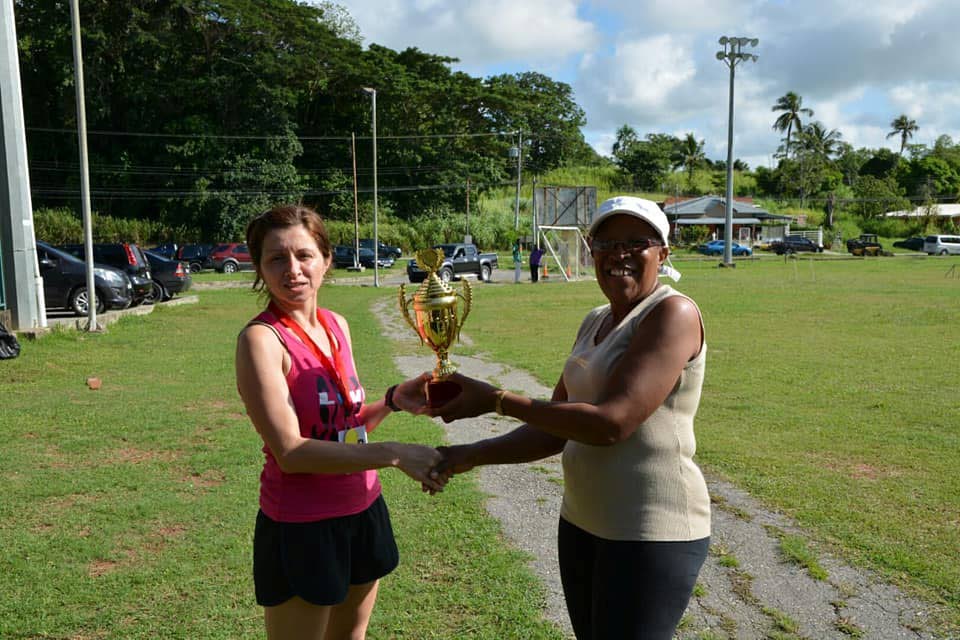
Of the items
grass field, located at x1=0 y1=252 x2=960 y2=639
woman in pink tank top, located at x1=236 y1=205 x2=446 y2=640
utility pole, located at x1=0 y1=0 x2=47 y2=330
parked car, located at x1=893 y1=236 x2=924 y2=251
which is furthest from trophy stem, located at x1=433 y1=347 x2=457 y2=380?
parked car, located at x1=893 y1=236 x2=924 y2=251

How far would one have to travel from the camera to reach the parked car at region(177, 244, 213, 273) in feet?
140

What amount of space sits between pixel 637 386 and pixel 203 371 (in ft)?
34.1

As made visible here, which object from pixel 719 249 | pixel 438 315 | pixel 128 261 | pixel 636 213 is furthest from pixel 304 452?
pixel 719 249

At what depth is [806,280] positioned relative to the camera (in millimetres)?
31891

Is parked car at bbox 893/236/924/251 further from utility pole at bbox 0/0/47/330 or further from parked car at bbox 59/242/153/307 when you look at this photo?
utility pole at bbox 0/0/47/330

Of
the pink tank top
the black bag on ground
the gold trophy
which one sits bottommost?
the black bag on ground

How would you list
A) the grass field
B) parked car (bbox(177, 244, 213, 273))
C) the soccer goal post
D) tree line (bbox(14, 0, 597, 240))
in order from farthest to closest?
1. tree line (bbox(14, 0, 597, 240))
2. parked car (bbox(177, 244, 213, 273))
3. the soccer goal post
4. the grass field

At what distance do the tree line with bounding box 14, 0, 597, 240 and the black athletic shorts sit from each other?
50.9 metres

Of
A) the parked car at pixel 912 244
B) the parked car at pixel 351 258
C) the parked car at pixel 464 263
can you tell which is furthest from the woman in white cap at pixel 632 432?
the parked car at pixel 912 244

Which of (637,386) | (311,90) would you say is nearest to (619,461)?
(637,386)

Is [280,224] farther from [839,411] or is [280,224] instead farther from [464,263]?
[464,263]

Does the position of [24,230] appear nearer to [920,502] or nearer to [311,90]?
[920,502]

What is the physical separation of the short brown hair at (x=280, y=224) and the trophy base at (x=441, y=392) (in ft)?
1.94

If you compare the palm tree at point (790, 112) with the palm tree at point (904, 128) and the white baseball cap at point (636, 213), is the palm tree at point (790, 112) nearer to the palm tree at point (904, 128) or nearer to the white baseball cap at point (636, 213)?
the palm tree at point (904, 128)
